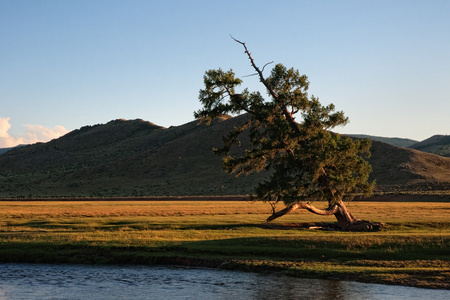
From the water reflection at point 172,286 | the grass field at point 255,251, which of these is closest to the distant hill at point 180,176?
the grass field at point 255,251

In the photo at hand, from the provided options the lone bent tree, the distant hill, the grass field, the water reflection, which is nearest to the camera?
the water reflection

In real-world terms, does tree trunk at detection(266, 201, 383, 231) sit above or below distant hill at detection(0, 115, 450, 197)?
below

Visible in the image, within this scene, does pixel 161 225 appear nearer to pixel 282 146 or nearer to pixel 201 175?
pixel 282 146

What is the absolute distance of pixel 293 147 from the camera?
140ft

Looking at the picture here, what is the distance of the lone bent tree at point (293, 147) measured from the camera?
41.8m

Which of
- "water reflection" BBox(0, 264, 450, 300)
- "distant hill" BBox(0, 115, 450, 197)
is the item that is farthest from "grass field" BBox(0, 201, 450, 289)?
"distant hill" BBox(0, 115, 450, 197)

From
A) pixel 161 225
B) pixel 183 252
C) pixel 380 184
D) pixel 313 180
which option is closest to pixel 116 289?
pixel 183 252

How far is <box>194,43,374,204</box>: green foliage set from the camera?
41.8 m

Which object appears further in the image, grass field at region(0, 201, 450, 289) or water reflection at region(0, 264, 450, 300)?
grass field at region(0, 201, 450, 289)

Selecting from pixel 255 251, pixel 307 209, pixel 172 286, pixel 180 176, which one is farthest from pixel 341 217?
pixel 180 176

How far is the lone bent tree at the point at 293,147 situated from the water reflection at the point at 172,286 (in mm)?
15102

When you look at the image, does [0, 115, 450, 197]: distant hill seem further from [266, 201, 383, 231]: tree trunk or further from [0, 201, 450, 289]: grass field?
[0, 201, 450, 289]: grass field

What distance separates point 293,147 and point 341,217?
7.88 metres

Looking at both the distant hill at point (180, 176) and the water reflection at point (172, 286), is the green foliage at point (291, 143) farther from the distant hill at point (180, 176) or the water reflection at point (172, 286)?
the distant hill at point (180, 176)
